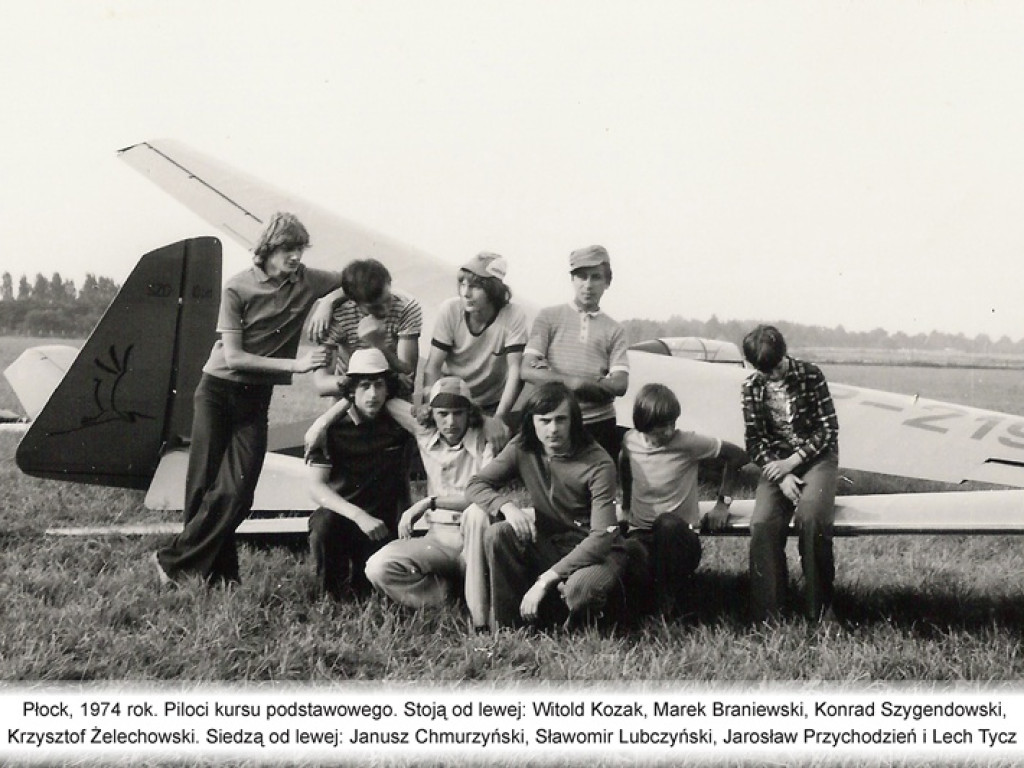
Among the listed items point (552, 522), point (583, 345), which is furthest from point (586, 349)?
point (552, 522)

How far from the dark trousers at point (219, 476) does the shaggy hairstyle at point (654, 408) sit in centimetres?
196

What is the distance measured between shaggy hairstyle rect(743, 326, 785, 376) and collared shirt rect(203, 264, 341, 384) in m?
2.22

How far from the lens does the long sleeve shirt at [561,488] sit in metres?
3.86

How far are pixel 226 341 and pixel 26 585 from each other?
1.56 m

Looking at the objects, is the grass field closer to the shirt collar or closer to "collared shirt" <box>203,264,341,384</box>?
the shirt collar

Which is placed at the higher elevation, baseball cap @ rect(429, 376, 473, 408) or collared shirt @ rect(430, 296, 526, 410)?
collared shirt @ rect(430, 296, 526, 410)

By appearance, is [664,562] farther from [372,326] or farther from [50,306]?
[50,306]

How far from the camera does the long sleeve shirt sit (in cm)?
386

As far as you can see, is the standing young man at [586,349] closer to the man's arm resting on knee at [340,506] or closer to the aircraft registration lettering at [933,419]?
the man's arm resting on knee at [340,506]

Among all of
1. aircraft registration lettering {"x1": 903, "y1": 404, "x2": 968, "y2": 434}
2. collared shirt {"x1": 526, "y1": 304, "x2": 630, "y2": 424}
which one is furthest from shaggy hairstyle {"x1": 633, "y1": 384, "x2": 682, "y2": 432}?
aircraft registration lettering {"x1": 903, "y1": 404, "x2": 968, "y2": 434}

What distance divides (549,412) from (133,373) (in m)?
2.85

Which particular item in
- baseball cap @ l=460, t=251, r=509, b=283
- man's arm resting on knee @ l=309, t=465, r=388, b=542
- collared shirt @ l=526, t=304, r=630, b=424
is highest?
baseball cap @ l=460, t=251, r=509, b=283
